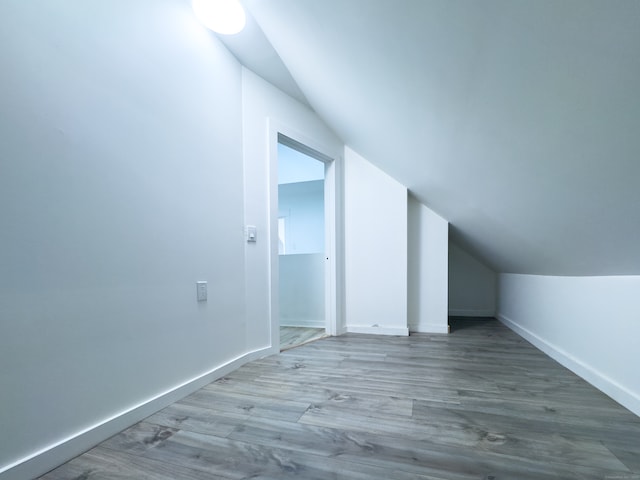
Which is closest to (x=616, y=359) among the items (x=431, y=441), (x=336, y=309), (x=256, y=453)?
(x=431, y=441)

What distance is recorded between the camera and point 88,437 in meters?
1.18

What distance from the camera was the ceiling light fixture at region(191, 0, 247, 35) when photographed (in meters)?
1.74

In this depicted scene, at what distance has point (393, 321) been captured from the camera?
121 inches

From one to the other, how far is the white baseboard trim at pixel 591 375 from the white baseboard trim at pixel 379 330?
1101mm

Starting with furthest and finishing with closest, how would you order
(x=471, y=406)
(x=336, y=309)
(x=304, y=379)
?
(x=336, y=309)
(x=304, y=379)
(x=471, y=406)

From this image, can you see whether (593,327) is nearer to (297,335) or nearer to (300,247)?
(297,335)

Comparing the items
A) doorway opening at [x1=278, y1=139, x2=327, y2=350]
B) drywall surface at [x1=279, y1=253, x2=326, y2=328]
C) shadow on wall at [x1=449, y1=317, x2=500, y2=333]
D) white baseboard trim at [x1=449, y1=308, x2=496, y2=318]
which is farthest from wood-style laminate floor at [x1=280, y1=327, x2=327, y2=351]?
white baseboard trim at [x1=449, y1=308, x2=496, y2=318]

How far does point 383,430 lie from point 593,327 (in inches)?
58.1

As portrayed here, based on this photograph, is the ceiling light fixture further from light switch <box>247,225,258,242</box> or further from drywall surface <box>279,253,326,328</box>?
drywall surface <box>279,253,326,328</box>

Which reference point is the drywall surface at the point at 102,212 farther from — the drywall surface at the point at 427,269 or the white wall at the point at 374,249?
the drywall surface at the point at 427,269

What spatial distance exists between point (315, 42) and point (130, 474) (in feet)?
6.68

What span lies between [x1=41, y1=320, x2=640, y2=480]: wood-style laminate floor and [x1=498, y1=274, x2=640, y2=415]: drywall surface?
11 cm

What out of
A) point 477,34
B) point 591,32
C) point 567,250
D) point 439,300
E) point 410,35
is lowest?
point 439,300

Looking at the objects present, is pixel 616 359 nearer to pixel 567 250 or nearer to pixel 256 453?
pixel 567 250
